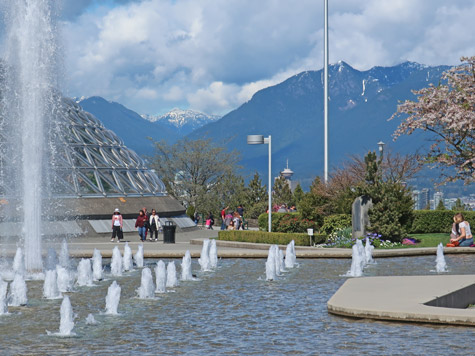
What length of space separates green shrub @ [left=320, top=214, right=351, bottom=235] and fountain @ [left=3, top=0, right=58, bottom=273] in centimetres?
1545

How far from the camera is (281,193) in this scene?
3420 inches

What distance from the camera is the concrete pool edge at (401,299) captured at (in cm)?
1380

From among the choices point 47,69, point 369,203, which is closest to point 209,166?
point 369,203

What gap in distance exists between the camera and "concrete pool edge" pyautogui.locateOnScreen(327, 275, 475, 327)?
13802 millimetres

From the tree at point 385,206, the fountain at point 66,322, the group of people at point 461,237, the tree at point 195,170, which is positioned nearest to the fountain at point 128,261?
the tree at point 385,206

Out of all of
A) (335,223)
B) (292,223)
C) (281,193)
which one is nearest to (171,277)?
(335,223)

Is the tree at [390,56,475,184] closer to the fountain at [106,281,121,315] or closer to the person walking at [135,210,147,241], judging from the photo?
the person walking at [135,210,147,241]

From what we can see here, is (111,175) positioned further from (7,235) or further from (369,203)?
(369,203)

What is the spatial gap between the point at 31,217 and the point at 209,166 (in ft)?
167

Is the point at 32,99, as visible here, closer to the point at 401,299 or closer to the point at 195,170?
the point at 401,299

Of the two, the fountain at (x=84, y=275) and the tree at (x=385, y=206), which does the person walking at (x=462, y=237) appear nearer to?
the tree at (x=385, y=206)

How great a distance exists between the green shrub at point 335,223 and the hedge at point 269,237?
3.19 feet

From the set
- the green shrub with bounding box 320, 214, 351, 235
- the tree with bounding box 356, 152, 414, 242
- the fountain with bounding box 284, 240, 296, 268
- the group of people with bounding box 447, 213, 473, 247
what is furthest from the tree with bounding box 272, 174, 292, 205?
the fountain with bounding box 284, 240, 296, 268

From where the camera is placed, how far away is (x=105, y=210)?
44.8m
